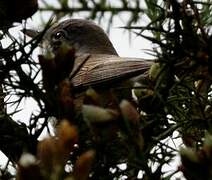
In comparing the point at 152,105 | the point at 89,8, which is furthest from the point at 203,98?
the point at 89,8

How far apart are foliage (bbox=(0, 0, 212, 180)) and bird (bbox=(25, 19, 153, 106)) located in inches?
3.5

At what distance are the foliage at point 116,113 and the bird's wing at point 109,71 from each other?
127 cm

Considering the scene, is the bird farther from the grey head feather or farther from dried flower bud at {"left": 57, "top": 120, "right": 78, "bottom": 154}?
dried flower bud at {"left": 57, "top": 120, "right": 78, "bottom": 154}

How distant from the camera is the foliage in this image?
104cm

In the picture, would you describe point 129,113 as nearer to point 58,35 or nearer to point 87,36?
point 58,35

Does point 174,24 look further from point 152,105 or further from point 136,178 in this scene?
point 136,178

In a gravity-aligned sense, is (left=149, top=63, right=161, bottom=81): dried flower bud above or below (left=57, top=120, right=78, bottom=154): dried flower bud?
below

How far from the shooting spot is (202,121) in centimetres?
127

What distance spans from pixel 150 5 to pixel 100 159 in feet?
1.45

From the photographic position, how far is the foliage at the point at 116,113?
1036mm

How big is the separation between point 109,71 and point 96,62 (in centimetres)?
66

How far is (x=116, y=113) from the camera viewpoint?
3.59 ft

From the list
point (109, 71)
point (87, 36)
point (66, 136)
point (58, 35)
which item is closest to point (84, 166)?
point (66, 136)

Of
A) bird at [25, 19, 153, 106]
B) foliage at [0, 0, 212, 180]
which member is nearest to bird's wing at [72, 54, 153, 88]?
bird at [25, 19, 153, 106]
